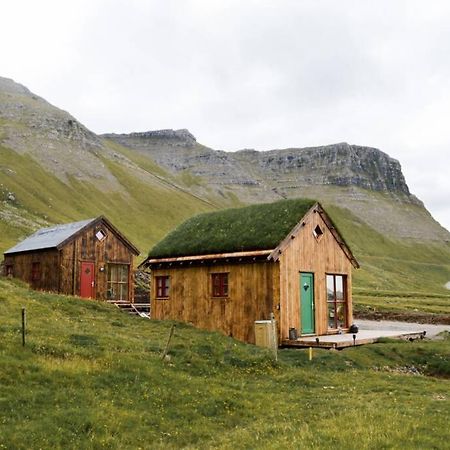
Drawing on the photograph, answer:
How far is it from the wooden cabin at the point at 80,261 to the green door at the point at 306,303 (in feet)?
62.4

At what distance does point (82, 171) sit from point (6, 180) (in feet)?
117

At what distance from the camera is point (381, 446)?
35.3 feet

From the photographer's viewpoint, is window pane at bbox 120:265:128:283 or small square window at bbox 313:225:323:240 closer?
small square window at bbox 313:225:323:240

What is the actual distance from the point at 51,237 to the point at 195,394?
30.8 m

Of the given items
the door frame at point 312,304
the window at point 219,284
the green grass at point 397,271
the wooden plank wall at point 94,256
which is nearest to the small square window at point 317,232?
the door frame at point 312,304

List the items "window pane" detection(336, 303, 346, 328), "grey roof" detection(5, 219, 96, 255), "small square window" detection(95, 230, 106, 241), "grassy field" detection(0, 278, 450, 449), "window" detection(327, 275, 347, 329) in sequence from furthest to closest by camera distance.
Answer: "small square window" detection(95, 230, 106, 241), "grey roof" detection(5, 219, 96, 255), "window pane" detection(336, 303, 346, 328), "window" detection(327, 275, 347, 329), "grassy field" detection(0, 278, 450, 449)

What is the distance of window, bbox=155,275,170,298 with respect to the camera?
32.6 metres

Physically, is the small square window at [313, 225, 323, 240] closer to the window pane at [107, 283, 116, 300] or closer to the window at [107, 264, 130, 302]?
the window at [107, 264, 130, 302]

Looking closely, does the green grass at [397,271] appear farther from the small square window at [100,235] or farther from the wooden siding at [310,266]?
the wooden siding at [310,266]

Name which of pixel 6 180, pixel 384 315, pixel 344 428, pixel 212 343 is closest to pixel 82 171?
pixel 6 180

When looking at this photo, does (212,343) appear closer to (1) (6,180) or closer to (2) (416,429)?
(2) (416,429)

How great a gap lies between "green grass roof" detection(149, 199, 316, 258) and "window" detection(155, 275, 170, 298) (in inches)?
56.3

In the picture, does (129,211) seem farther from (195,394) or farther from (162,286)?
(195,394)

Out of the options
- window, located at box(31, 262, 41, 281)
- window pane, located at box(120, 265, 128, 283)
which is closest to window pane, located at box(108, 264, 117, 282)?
window pane, located at box(120, 265, 128, 283)
